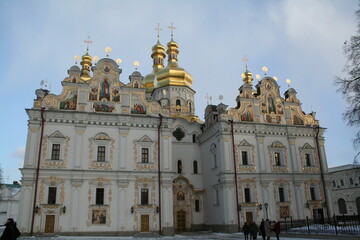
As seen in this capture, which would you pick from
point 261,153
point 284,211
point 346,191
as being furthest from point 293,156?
point 346,191

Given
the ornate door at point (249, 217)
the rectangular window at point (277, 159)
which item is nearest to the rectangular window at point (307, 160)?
the rectangular window at point (277, 159)

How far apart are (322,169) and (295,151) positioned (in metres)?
3.03

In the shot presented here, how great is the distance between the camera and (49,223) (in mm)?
22797

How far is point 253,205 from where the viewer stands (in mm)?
27250

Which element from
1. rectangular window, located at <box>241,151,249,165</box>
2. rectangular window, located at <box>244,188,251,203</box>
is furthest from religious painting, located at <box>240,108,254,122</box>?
rectangular window, located at <box>244,188,251,203</box>

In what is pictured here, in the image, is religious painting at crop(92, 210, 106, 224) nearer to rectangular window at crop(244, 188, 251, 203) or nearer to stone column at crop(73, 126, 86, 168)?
stone column at crop(73, 126, 86, 168)

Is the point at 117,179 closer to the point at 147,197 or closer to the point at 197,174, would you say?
the point at 147,197

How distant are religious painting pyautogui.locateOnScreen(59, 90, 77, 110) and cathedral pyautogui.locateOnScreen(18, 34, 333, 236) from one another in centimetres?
7

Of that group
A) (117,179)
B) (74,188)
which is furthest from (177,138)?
(74,188)

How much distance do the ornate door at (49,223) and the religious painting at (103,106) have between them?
843 centimetres

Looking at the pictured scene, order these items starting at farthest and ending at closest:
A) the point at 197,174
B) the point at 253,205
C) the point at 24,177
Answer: the point at 197,174, the point at 253,205, the point at 24,177

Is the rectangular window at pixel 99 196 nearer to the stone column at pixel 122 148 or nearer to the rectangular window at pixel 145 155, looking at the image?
the stone column at pixel 122 148

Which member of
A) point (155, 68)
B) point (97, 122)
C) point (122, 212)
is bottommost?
point (122, 212)

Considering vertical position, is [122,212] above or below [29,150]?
below
